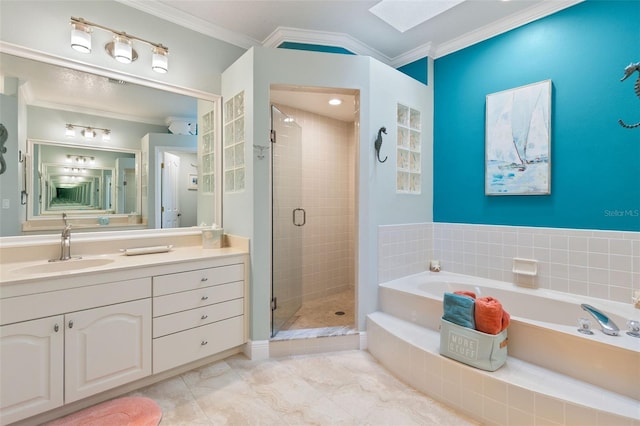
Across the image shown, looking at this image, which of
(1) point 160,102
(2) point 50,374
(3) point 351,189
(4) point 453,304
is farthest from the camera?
(3) point 351,189

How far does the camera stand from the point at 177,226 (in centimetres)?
252

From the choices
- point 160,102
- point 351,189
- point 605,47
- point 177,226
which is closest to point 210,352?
point 177,226

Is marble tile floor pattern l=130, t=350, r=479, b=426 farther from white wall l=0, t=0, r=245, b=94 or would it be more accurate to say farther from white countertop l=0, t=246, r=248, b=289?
white wall l=0, t=0, r=245, b=94

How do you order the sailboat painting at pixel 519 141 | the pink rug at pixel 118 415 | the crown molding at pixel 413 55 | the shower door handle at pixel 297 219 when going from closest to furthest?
the pink rug at pixel 118 415, the sailboat painting at pixel 519 141, the crown molding at pixel 413 55, the shower door handle at pixel 297 219

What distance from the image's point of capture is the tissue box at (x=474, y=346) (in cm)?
163

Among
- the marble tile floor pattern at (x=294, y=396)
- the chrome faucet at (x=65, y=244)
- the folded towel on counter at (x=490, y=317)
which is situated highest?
the chrome faucet at (x=65, y=244)

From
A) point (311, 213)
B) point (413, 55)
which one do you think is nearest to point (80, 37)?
point (311, 213)

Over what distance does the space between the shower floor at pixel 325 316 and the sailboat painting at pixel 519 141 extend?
6.04ft

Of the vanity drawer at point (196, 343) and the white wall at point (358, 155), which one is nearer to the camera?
the vanity drawer at point (196, 343)

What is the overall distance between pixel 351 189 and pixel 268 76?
2.15 meters

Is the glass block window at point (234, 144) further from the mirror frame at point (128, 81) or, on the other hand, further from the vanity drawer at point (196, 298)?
the vanity drawer at point (196, 298)

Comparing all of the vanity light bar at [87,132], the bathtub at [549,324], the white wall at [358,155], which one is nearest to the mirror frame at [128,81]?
the white wall at [358,155]

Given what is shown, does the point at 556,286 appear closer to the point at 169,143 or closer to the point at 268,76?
the point at 268,76

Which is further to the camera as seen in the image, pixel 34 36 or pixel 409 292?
pixel 409 292
